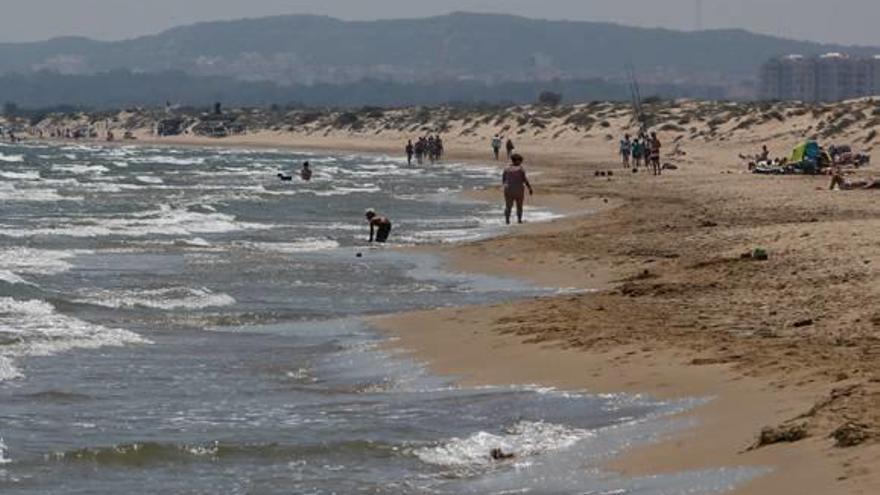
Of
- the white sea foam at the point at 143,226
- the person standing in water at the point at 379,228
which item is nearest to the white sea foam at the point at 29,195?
the white sea foam at the point at 143,226

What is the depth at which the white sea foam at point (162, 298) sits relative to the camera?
62.4ft

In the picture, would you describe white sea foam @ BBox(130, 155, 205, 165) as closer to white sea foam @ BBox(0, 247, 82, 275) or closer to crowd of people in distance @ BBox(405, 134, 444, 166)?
crowd of people in distance @ BBox(405, 134, 444, 166)

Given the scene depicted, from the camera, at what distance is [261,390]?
1310 centimetres

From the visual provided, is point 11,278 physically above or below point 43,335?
below

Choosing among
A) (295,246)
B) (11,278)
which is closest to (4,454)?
(11,278)

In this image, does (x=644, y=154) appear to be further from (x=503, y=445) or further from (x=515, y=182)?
(x=503, y=445)

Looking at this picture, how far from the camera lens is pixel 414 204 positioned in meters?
41.0

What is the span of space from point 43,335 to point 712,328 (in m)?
6.18

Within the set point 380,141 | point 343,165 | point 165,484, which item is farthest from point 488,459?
point 380,141

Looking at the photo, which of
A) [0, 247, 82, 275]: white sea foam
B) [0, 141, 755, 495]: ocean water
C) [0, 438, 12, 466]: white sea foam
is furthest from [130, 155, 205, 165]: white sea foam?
[0, 438, 12, 466]: white sea foam

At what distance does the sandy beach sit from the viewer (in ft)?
30.1

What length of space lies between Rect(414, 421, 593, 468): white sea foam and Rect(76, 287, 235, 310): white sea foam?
8644mm

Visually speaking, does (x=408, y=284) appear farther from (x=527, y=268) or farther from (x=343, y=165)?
(x=343, y=165)

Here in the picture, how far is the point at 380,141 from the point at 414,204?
70.2 m
